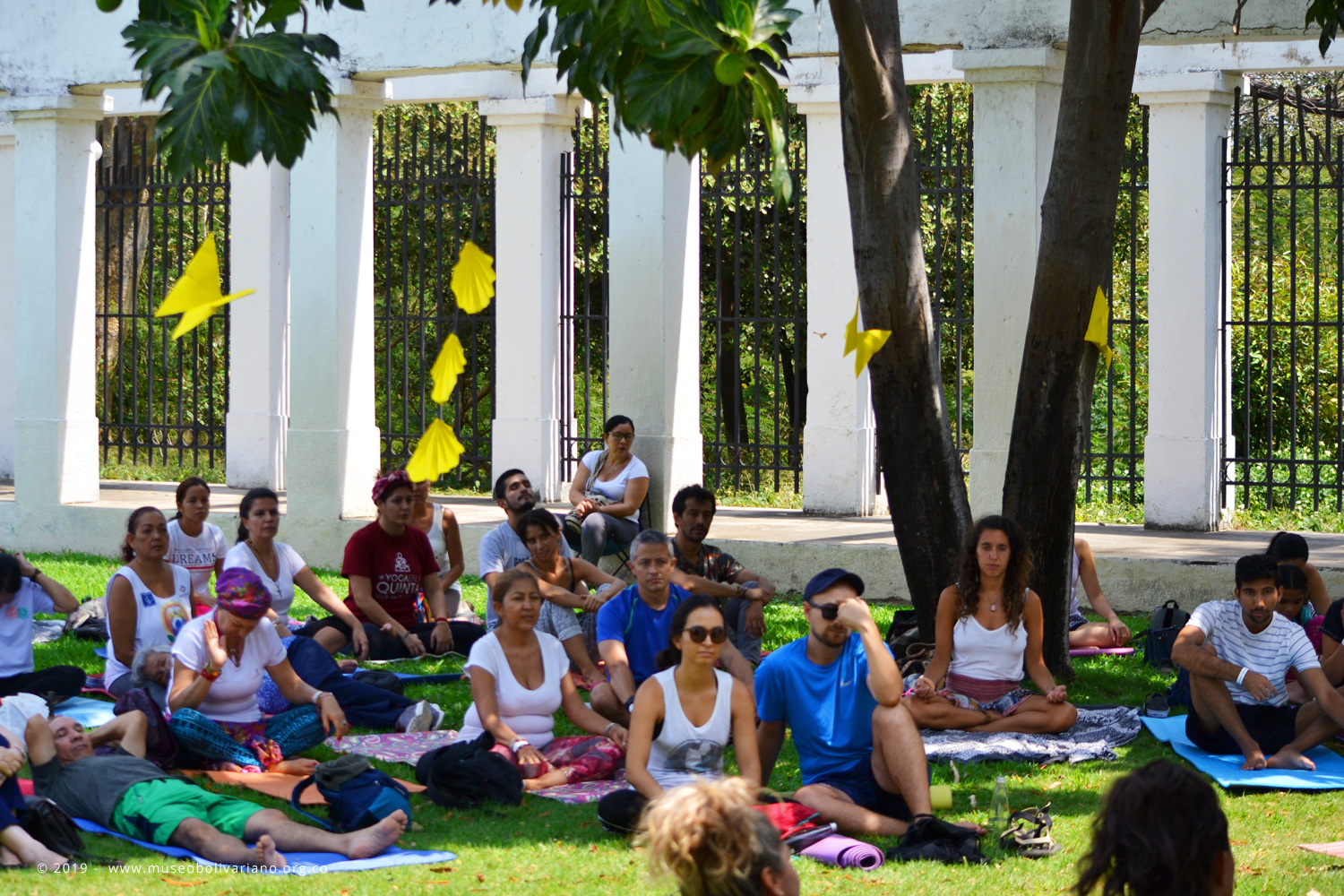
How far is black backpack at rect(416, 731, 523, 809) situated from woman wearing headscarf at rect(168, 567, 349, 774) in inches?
30.0

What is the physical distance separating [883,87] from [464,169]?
706 centimetres

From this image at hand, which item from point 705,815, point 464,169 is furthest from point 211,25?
point 464,169

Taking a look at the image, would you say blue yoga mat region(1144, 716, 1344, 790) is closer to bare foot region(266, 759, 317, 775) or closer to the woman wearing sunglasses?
the woman wearing sunglasses

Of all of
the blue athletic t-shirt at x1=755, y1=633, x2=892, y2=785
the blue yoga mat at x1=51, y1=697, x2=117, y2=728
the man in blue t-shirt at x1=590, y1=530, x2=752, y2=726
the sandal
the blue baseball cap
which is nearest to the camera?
the sandal

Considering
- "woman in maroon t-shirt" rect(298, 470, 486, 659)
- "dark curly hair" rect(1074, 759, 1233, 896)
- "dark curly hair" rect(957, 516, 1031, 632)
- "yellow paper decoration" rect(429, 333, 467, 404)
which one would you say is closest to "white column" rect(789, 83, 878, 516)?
"woman in maroon t-shirt" rect(298, 470, 486, 659)

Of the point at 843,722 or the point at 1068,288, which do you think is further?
the point at 1068,288

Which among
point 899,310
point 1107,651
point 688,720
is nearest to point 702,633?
point 688,720

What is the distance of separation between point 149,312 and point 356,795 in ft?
46.0

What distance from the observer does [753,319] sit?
14.4m

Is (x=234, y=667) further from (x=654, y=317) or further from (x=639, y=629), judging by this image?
(x=654, y=317)

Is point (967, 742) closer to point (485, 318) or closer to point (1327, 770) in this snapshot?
point (1327, 770)

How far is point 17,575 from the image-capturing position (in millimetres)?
7965

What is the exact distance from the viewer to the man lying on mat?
223 inches

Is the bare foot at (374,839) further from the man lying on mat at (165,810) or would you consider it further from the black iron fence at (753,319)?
the black iron fence at (753,319)
